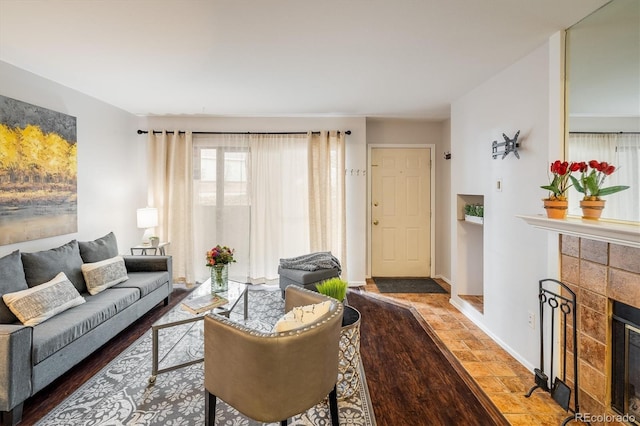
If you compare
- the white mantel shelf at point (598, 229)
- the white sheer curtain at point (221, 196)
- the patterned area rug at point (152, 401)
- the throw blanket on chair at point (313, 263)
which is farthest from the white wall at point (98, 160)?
the white mantel shelf at point (598, 229)

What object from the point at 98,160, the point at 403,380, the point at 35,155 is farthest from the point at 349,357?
the point at 98,160

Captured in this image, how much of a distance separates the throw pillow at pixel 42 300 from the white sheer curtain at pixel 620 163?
390 centimetres

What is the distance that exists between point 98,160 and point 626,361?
5.20 metres

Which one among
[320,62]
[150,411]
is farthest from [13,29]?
[150,411]

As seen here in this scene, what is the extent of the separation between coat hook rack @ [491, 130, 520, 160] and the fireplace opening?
1357mm

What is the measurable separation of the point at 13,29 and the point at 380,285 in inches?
181

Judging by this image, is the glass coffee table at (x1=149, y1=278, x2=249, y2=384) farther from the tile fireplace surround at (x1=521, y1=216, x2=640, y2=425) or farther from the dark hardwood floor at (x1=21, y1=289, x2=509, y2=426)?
the tile fireplace surround at (x1=521, y1=216, x2=640, y2=425)

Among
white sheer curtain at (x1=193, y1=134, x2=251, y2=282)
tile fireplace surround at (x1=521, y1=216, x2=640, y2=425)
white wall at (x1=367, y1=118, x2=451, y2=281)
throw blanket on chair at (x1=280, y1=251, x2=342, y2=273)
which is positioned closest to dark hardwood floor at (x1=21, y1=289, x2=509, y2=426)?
tile fireplace surround at (x1=521, y1=216, x2=640, y2=425)

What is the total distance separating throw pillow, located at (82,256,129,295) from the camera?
292cm

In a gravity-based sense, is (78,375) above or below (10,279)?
below

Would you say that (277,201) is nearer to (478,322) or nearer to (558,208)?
(478,322)

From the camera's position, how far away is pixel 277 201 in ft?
14.8

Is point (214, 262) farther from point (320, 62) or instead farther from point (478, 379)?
point (478, 379)

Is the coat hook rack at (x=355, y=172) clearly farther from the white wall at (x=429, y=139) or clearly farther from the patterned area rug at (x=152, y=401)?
the patterned area rug at (x=152, y=401)
